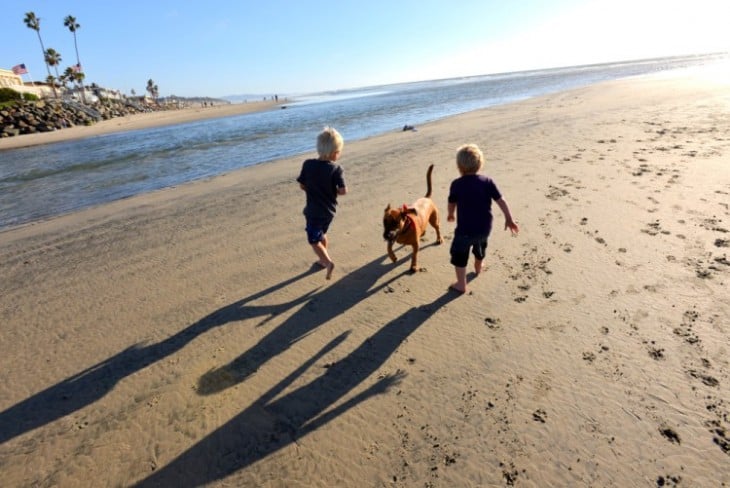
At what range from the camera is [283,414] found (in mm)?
2752

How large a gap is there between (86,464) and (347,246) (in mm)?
3728

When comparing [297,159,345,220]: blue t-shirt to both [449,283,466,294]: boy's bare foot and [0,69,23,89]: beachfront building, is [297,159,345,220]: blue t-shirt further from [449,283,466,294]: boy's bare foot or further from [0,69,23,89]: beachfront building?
[0,69,23,89]: beachfront building

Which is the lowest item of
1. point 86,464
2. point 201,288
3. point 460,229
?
point 86,464

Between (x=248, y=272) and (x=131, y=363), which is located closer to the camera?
(x=131, y=363)

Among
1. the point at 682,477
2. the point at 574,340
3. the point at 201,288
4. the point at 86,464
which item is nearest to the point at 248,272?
the point at 201,288

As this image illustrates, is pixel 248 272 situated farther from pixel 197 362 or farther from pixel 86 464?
pixel 86 464

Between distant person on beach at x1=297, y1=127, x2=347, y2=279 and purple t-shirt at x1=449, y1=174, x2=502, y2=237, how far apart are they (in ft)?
4.41

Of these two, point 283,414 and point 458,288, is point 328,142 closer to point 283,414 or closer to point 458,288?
point 458,288

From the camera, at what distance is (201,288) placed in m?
4.64

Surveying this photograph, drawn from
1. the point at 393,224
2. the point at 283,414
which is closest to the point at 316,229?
the point at 393,224

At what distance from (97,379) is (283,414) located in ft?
6.26

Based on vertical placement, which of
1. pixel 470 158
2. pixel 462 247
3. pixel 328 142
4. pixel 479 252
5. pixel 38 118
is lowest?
pixel 479 252

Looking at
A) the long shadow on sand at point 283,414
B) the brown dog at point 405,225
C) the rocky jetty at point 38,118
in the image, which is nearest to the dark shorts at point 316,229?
the brown dog at point 405,225

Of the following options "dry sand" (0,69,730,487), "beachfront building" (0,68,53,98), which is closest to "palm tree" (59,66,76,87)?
"beachfront building" (0,68,53,98)
